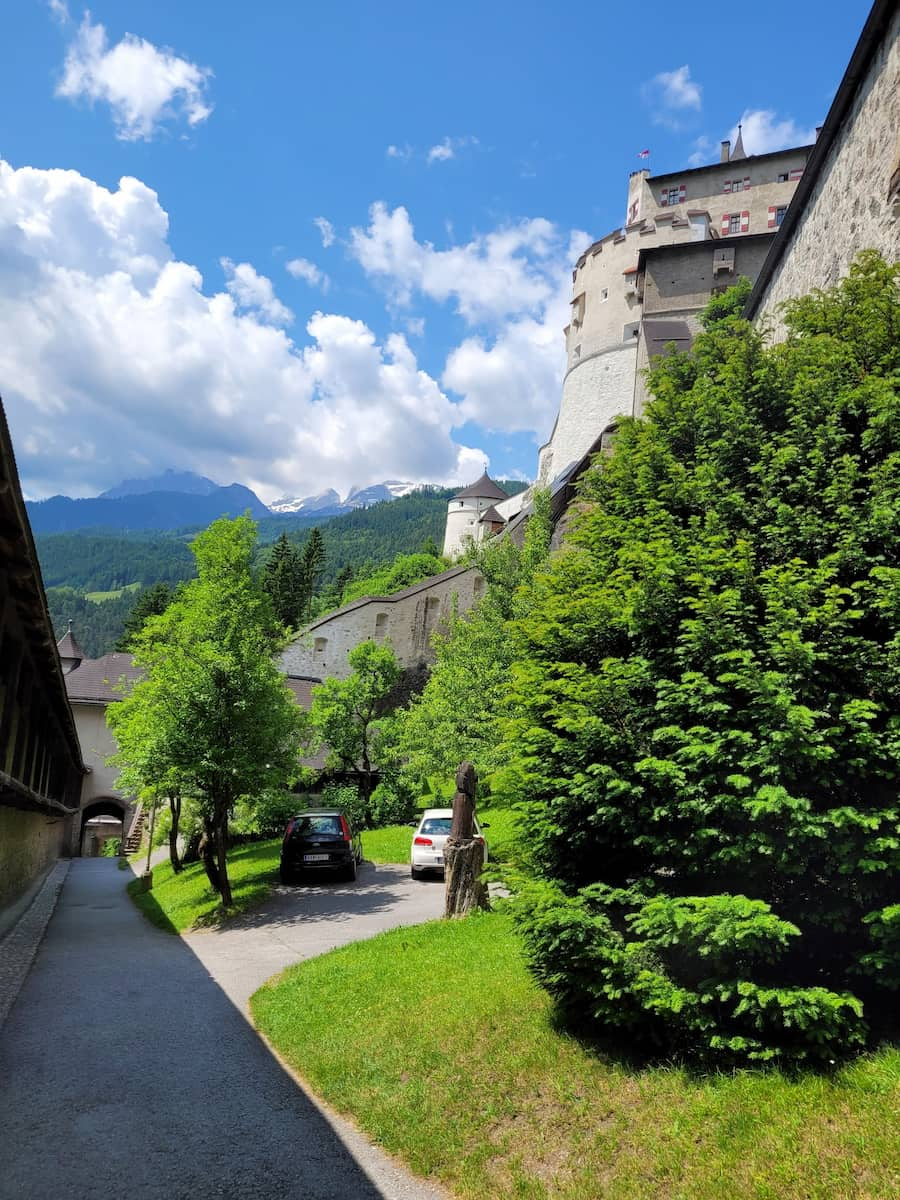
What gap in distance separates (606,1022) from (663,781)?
5.71 feet

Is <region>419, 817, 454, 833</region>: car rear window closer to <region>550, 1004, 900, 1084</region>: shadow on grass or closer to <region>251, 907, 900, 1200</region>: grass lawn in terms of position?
<region>251, 907, 900, 1200</region>: grass lawn

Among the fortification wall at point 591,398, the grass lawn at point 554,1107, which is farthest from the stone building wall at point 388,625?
the grass lawn at point 554,1107

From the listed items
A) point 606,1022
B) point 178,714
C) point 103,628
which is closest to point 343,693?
point 178,714

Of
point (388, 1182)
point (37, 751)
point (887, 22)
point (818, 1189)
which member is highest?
point (887, 22)

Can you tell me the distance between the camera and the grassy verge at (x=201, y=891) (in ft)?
53.8

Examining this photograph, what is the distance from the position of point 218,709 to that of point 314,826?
189 inches

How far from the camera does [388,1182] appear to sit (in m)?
5.06

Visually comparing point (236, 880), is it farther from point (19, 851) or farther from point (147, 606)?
point (147, 606)

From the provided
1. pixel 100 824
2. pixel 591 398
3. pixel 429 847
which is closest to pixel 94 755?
pixel 100 824

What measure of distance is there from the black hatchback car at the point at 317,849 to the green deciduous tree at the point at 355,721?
12.9 metres

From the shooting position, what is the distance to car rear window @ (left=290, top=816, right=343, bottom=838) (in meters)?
19.1

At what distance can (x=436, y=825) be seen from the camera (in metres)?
20.0

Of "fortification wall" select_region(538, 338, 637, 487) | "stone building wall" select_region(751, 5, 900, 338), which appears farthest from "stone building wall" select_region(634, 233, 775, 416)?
"stone building wall" select_region(751, 5, 900, 338)

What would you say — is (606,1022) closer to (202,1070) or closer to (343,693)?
(202,1070)
